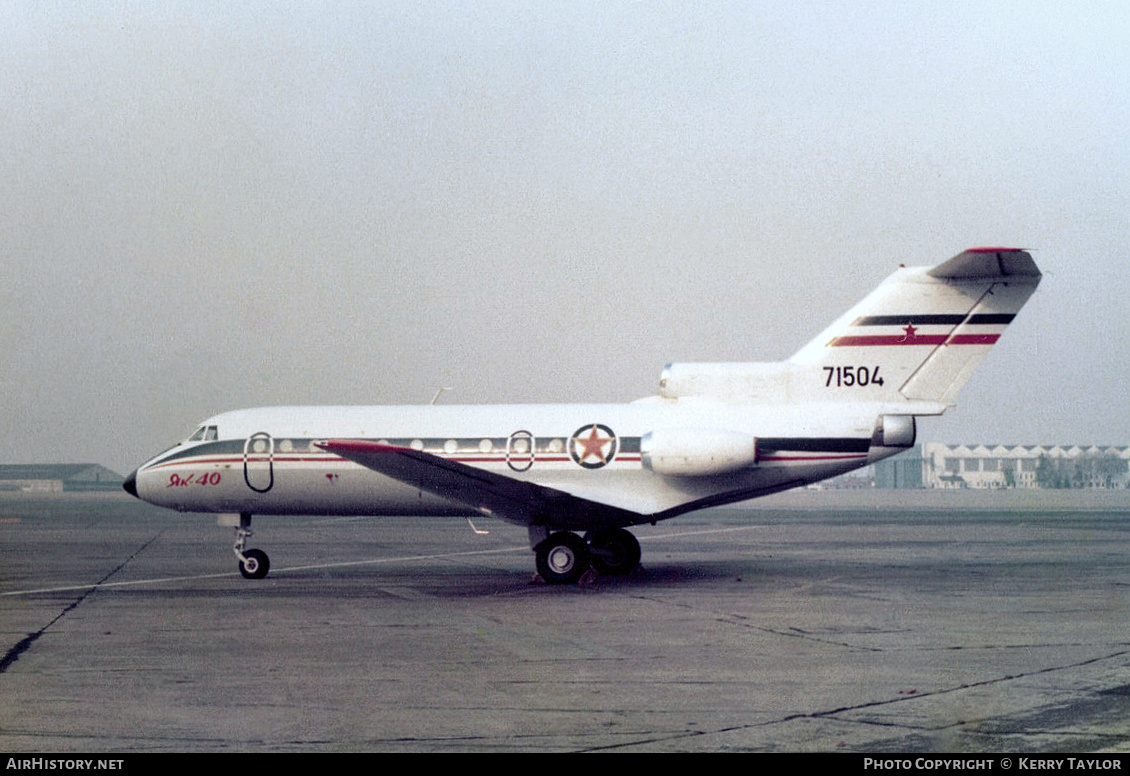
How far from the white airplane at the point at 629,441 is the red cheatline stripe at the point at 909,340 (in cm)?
2

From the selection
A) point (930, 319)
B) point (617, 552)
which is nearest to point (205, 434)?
point (617, 552)

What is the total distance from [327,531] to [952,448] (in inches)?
3083

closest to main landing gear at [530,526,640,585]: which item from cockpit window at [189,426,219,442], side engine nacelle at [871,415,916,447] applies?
side engine nacelle at [871,415,916,447]

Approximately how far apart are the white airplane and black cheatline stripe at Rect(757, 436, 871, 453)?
2 centimetres

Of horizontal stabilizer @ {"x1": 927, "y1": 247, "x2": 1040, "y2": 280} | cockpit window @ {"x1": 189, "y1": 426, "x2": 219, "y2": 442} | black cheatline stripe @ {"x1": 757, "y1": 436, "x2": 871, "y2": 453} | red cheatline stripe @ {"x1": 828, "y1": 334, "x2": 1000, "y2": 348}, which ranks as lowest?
black cheatline stripe @ {"x1": 757, "y1": 436, "x2": 871, "y2": 453}

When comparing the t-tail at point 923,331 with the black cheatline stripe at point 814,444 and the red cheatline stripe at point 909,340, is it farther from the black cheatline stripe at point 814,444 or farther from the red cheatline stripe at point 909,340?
the black cheatline stripe at point 814,444

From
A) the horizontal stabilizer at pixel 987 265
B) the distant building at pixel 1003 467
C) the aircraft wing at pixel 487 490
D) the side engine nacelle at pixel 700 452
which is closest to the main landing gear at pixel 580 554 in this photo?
the aircraft wing at pixel 487 490

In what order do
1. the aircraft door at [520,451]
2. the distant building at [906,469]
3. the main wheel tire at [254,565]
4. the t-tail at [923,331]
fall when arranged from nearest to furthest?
the t-tail at [923,331] < the aircraft door at [520,451] < the main wheel tire at [254,565] < the distant building at [906,469]

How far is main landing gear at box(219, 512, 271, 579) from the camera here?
787 inches

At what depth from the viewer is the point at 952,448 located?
341 ft

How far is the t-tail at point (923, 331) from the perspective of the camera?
17844 mm

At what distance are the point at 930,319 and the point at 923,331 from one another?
8.3 inches

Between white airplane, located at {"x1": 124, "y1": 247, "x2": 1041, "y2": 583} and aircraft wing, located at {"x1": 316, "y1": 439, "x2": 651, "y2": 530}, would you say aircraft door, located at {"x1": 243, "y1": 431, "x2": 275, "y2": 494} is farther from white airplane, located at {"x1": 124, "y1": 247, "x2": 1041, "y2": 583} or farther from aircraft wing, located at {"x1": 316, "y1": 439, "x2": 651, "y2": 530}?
aircraft wing, located at {"x1": 316, "y1": 439, "x2": 651, "y2": 530}
